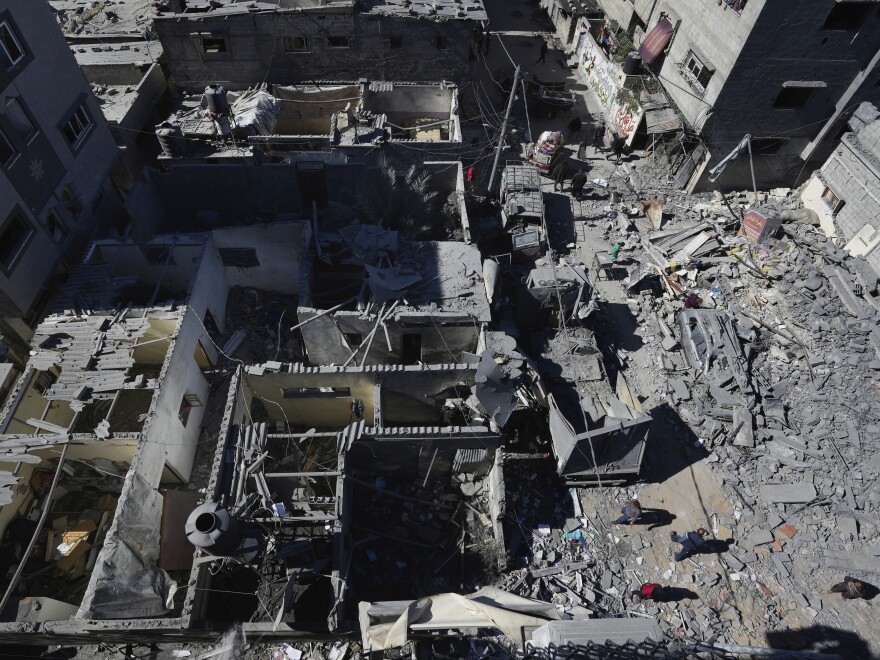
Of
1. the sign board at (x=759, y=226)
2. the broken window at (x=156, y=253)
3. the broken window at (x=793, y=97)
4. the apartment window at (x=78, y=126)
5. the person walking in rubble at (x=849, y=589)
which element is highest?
the broken window at (x=793, y=97)

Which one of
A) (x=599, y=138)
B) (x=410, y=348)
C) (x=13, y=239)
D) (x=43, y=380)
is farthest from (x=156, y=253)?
(x=599, y=138)

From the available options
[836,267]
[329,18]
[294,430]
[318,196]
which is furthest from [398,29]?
[836,267]

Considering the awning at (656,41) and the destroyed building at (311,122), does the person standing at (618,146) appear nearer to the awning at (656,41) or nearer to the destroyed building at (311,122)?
the awning at (656,41)

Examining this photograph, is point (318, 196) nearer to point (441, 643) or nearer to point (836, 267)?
point (441, 643)

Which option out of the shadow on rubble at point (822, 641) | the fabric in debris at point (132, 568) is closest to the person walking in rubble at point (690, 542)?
the shadow on rubble at point (822, 641)

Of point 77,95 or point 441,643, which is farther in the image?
point 77,95

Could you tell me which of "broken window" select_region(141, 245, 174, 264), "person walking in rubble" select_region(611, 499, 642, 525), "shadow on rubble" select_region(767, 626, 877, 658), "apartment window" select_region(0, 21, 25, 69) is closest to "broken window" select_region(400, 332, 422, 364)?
"person walking in rubble" select_region(611, 499, 642, 525)

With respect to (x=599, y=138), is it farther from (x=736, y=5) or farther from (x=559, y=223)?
(x=736, y=5)
